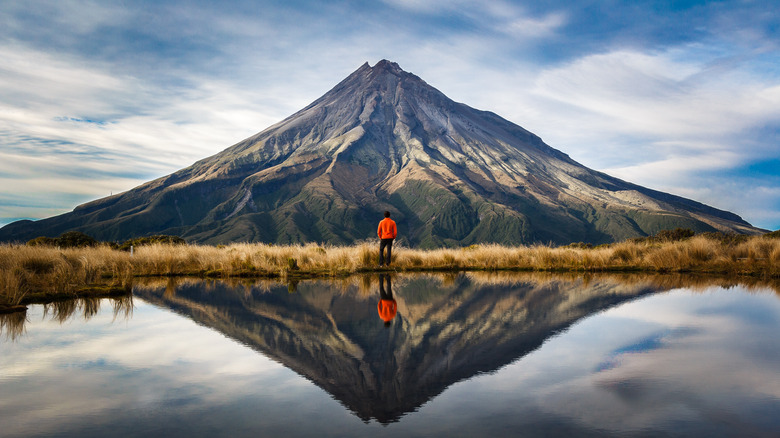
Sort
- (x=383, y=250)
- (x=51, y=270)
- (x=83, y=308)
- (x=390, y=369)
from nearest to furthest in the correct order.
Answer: (x=390, y=369), (x=83, y=308), (x=51, y=270), (x=383, y=250)

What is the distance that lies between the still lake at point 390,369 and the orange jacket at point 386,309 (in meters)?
0.07

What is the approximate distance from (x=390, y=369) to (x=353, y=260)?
1244 centimetres

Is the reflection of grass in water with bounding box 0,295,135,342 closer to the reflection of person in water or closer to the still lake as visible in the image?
the still lake

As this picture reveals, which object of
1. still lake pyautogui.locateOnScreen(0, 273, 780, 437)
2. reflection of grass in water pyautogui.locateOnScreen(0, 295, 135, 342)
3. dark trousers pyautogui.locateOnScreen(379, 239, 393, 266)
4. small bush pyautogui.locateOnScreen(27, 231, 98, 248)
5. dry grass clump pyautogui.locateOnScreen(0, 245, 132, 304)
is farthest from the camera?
small bush pyautogui.locateOnScreen(27, 231, 98, 248)

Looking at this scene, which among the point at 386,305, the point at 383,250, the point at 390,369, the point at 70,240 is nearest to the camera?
the point at 390,369

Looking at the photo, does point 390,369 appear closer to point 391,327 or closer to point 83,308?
point 391,327

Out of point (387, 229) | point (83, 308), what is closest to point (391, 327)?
point (83, 308)

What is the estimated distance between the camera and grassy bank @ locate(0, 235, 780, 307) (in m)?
13.7

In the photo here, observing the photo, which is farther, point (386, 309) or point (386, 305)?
point (386, 305)

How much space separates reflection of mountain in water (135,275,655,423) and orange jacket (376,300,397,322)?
14cm

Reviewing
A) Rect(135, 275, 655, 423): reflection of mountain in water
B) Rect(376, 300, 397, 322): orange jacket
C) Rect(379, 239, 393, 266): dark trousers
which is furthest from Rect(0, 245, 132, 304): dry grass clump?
Rect(379, 239, 393, 266): dark trousers

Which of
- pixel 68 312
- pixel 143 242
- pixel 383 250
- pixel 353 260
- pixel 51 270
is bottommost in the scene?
pixel 68 312

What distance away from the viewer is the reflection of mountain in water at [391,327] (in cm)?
452

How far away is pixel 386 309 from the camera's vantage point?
855 cm
